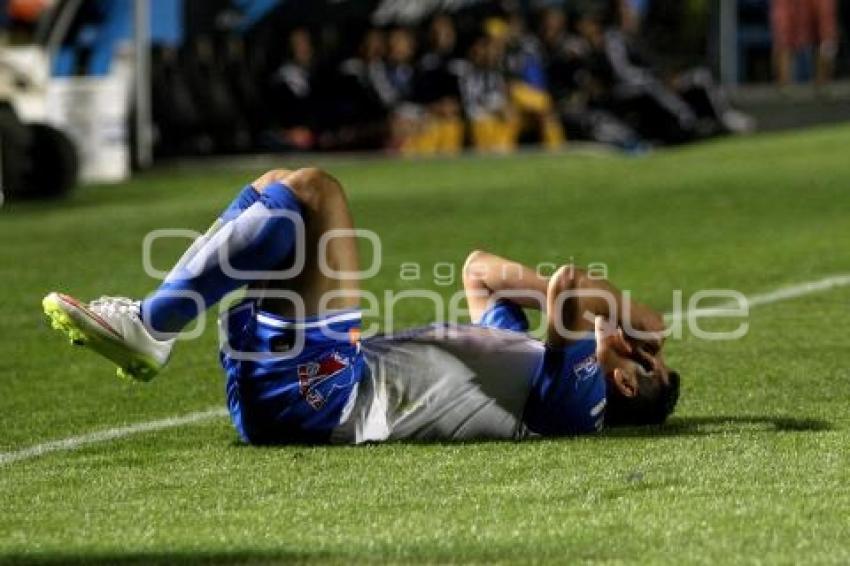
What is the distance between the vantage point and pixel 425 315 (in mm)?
11906

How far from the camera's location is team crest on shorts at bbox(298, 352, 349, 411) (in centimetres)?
729

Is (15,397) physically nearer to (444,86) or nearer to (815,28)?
(444,86)

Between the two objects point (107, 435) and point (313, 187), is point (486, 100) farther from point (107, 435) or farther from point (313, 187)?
point (313, 187)

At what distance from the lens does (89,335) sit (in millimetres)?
7027

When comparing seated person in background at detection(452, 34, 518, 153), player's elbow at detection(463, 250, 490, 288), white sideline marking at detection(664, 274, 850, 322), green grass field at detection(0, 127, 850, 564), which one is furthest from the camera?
seated person in background at detection(452, 34, 518, 153)

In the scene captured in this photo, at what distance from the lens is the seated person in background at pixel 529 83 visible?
2780 cm

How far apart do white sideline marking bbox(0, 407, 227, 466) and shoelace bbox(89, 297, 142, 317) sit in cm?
74

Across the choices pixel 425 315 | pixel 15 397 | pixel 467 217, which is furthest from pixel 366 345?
pixel 467 217

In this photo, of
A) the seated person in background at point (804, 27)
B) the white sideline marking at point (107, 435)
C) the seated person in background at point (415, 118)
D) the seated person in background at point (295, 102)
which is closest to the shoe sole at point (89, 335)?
the white sideline marking at point (107, 435)

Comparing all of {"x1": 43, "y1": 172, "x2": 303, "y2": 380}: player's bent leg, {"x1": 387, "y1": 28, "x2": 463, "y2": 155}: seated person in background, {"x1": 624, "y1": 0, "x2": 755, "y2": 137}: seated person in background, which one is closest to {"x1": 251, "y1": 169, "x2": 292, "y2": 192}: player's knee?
{"x1": 43, "y1": 172, "x2": 303, "y2": 380}: player's bent leg

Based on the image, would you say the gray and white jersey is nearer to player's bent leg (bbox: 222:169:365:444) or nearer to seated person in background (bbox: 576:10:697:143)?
player's bent leg (bbox: 222:169:365:444)

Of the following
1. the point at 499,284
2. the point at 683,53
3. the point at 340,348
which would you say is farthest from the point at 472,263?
the point at 683,53

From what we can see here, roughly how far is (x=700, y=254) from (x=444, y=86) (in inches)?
520

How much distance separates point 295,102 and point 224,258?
20.5 m
